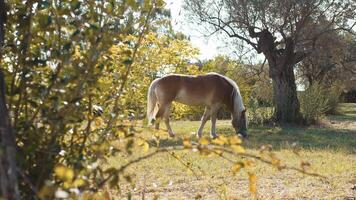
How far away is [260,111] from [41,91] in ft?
43.1

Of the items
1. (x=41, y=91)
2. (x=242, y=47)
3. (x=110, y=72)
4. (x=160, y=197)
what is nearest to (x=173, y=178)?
(x=160, y=197)

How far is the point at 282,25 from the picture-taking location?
13883 mm

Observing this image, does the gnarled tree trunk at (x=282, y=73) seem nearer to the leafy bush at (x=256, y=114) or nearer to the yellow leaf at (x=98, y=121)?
the leafy bush at (x=256, y=114)

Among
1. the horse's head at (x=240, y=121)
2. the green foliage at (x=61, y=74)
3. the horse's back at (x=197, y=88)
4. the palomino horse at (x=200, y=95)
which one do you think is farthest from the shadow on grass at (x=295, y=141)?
the green foliage at (x=61, y=74)

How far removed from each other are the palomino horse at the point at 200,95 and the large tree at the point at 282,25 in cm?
462

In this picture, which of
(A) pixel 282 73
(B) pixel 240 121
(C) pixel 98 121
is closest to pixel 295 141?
(B) pixel 240 121

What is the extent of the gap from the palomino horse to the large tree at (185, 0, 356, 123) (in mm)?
4620

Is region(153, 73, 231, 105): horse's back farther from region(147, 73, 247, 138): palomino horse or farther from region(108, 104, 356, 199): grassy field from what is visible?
region(108, 104, 356, 199): grassy field

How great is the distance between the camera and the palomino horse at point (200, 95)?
9727 millimetres

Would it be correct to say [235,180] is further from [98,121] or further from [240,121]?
[240,121]

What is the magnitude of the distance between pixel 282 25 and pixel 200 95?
5101 millimetres

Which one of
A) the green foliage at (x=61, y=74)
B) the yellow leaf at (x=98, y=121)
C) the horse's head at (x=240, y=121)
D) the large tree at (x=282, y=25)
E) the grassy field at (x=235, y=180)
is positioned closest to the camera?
the green foliage at (x=61, y=74)

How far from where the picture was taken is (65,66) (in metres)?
1.71

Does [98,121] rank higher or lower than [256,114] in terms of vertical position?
lower
